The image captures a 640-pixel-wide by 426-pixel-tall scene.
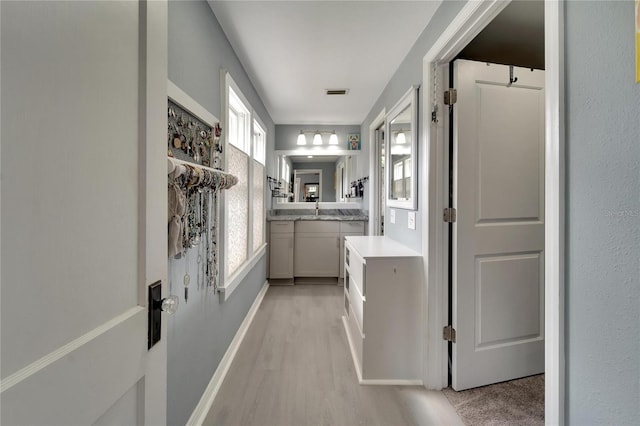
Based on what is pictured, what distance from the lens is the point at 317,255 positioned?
3.89 meters

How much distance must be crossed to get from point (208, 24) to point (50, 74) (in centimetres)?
153

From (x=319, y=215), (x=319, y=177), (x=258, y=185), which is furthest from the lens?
(x=319, y=177)

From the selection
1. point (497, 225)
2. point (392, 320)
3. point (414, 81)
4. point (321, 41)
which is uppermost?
point (321, 41)

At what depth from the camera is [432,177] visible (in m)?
1.73

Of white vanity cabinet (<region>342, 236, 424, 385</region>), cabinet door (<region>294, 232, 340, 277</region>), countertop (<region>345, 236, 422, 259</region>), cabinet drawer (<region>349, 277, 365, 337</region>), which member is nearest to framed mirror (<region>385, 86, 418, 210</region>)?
countertop (<region>345, 236, 422, 259</region>)

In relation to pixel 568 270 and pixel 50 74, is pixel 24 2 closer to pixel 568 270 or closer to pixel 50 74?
pixel 50 74

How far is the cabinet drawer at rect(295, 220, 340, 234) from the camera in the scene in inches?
153

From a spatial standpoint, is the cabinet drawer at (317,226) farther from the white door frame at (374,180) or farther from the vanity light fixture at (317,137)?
the vanity light fixture at (317,137)

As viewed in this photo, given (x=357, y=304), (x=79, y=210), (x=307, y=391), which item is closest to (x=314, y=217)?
(x=357, y=304)

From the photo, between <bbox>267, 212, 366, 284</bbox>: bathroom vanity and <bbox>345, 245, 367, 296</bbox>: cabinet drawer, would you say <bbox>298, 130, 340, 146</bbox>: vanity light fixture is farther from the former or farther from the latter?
<bbox>345, 245, 367, 296</bbox>: cabinet drawer

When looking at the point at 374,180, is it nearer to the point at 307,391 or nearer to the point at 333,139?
the point at 333,139

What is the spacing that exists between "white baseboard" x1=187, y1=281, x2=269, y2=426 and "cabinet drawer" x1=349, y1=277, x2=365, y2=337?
0.94 m

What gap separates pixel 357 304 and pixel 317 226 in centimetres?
193

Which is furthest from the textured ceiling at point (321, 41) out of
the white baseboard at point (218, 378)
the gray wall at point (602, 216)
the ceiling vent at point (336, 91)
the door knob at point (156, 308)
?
the white baseboard at point (218, 378)
